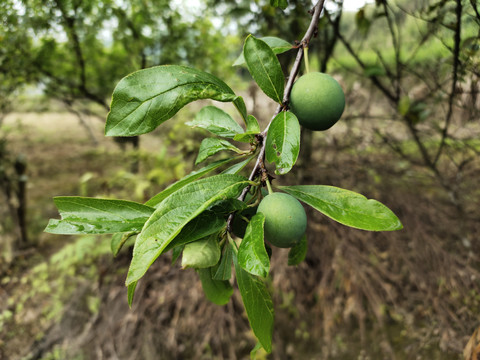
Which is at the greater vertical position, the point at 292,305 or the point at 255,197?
the point at 255,197

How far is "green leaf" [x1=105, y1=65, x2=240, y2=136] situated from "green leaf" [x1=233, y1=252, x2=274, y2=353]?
31cm

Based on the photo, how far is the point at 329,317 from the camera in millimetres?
2139

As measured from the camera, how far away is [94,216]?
526mm

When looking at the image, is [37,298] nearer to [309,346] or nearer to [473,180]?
[309,346]

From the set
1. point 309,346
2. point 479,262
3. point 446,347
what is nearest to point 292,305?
point 309,346

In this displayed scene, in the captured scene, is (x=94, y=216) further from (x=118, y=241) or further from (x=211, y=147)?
(x=211, y=147)

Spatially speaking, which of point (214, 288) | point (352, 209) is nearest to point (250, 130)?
point (352, 209)

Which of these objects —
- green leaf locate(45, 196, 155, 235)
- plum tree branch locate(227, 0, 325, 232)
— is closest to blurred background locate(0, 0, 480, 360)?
plum tree branch locate(227, 0, 325, 232)

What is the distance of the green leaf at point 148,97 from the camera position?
515 millimetres

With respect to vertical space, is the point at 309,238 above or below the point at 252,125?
below

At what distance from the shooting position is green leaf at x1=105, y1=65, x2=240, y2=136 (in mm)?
515

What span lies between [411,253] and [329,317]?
753 millimetres

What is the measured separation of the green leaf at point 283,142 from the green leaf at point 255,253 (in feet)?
0.32

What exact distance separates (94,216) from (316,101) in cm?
44
